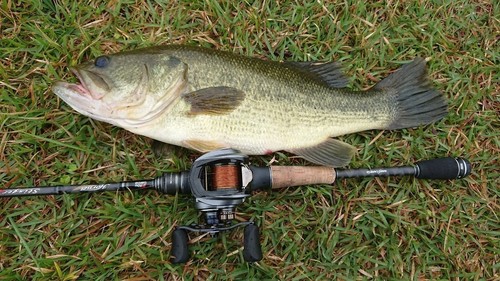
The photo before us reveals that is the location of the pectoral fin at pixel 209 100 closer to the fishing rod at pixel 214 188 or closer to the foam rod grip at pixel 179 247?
the fishing rod at pixel 214 188

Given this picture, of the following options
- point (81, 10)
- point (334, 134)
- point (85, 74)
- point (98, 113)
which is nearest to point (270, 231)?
point (334, 134)

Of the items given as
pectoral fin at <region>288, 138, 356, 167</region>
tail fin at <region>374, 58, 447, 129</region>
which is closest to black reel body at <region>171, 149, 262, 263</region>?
pectoral fin at <region>288, 138, 356, 167</region>

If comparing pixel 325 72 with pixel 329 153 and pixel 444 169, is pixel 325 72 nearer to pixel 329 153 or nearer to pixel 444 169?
pixel 329 153

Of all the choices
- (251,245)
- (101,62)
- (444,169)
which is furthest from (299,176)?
(101,62)

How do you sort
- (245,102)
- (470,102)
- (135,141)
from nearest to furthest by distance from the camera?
(245,102) → (135,141) → (470,102)

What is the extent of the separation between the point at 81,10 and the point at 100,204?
5.05 ft

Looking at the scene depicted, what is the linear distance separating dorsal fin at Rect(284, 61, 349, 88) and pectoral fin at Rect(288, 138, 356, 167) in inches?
18.3

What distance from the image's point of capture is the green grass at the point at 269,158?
3.10 m

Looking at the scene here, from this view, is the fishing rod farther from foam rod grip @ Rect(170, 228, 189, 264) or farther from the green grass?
the green grass

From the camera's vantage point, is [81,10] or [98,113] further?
[81,10]

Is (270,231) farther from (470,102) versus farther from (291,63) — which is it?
(470,102)

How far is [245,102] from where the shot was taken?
120 inches

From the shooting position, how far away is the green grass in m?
3.10

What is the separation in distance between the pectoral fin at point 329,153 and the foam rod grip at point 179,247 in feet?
3.30
